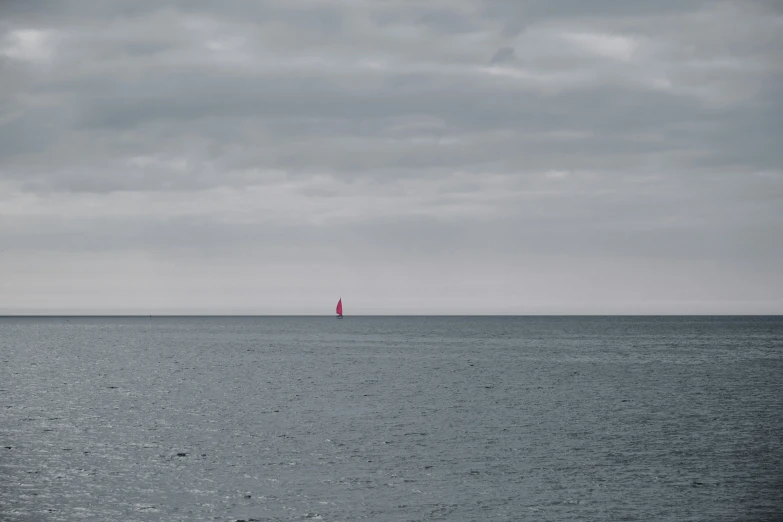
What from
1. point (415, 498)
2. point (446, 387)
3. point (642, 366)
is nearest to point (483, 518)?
point (415, 498)

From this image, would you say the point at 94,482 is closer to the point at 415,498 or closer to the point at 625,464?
the point at 415,498

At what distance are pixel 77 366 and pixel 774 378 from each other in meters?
92.9

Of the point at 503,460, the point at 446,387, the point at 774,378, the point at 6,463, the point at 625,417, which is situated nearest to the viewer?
the point at 6,463

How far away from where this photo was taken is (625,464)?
39.1 metres

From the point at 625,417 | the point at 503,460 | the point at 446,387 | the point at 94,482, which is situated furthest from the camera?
the point at 446,387

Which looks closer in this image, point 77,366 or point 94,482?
point 94,482

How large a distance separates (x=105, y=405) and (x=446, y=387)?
113 feet

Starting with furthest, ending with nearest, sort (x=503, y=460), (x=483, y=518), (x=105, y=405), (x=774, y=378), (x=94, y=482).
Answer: (x=774, y=378), (x=105, y=405), (x=503, y=460), (x=94, y=482), (x=483, y=518)

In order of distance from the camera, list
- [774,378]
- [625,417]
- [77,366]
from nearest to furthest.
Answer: [625,417] → [774,378] → [77,366]

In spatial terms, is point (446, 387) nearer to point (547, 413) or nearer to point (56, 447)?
point (547, 413)

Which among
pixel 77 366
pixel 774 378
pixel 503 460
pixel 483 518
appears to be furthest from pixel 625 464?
pixel 77 366

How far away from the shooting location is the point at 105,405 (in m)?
62.9

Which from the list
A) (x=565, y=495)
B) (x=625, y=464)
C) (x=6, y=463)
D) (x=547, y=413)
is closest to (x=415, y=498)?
(x=565, y=495)

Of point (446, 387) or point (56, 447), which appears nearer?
point (56, 447)
